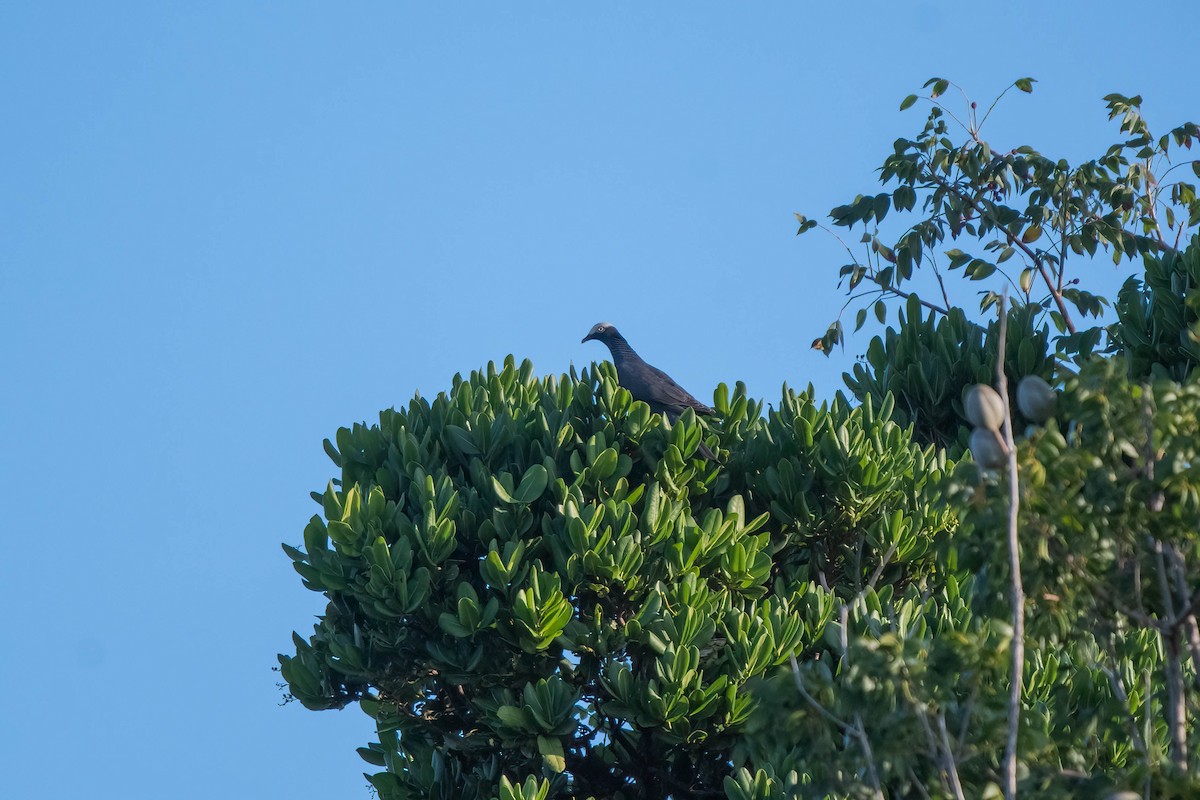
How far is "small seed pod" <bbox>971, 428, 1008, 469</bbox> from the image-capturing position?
355 cm

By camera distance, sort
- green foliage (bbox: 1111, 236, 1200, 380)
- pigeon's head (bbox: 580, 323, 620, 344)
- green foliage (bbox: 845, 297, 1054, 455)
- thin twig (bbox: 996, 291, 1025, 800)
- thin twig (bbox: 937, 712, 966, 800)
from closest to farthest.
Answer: thin twig (bbox: 996, 291, 1025, 800)
thin twig (bbox: 937, 712, 966, 800)
green foliage (bbox: 1111, 236, 1200, 380)
green foliage (bbox: 845, 297, 1054, 455)
pigeon's head (bbox: 580, 323, 620, 344)

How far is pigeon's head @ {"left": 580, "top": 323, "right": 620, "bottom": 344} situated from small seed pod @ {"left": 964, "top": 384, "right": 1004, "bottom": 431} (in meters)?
8.49

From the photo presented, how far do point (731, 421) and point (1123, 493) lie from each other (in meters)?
4.58

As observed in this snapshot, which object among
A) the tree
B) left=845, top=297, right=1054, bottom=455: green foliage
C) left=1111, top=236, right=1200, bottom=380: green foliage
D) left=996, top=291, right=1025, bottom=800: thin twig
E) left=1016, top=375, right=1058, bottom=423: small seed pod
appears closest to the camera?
left=996, top=291, right=1025, bottom=800: thin twig

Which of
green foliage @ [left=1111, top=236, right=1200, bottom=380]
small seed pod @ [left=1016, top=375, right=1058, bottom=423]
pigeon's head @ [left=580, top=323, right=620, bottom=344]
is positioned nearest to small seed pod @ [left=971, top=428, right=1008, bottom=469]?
small seed pod @ [left=1016, top=375, right=1058, bottom=423]

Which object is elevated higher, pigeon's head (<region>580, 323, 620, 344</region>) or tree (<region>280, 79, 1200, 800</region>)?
pigeon's head (<region>580, 323, 620, 344</region>)

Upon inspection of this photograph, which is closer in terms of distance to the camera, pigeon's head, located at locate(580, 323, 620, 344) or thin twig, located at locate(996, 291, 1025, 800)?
thin twig, located at locate(996, 291, 1025, 800)

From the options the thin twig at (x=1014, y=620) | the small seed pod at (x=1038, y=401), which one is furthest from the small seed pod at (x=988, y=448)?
the small seed pod at (x=1038, y=401)

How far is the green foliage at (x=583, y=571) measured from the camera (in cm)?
693

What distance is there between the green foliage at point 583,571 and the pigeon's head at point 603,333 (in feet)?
12.3

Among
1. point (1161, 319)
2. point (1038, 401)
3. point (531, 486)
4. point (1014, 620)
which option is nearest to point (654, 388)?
point (531, 486)

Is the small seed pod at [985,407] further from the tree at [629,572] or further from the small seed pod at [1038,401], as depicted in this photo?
the tree at [629,572]

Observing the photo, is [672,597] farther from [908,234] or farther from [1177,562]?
[908,234]

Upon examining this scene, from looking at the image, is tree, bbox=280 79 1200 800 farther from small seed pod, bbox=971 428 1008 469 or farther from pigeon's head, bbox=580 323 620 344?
pigeon's head, bbox=580 323 620 344
